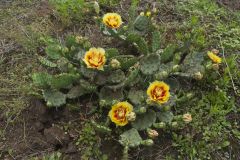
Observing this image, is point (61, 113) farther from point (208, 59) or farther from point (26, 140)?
point (208, 59)

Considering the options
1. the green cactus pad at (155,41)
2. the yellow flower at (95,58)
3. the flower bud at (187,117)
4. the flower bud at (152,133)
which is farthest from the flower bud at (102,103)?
the green cactus pad at (155,41)

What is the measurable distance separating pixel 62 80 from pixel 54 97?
140mm

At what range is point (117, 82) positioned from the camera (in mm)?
3027

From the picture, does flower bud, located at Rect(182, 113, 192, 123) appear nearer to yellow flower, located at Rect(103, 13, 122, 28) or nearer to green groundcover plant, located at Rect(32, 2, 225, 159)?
green groundcover plant, located at Rect(32, 2, 225, 159)

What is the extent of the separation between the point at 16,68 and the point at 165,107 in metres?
1.37

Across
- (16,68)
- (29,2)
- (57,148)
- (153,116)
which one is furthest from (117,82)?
(29,2)

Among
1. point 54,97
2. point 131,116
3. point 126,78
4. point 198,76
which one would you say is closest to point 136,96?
point 126,78

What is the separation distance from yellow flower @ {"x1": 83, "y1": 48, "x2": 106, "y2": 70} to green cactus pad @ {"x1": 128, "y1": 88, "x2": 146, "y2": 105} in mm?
304

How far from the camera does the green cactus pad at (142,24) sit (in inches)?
134

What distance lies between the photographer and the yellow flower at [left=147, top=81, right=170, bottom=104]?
2.76 metres

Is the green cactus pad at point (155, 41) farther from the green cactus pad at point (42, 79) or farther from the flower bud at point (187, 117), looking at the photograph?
the green cactus pad at point (42, 79)

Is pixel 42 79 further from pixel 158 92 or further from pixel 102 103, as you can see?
pixel 158 92

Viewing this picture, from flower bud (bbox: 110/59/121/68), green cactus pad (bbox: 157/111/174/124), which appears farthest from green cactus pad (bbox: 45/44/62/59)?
green cactus pad (bbox: 157/111/174/124)

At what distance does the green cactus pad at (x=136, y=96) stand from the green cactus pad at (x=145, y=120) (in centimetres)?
10
